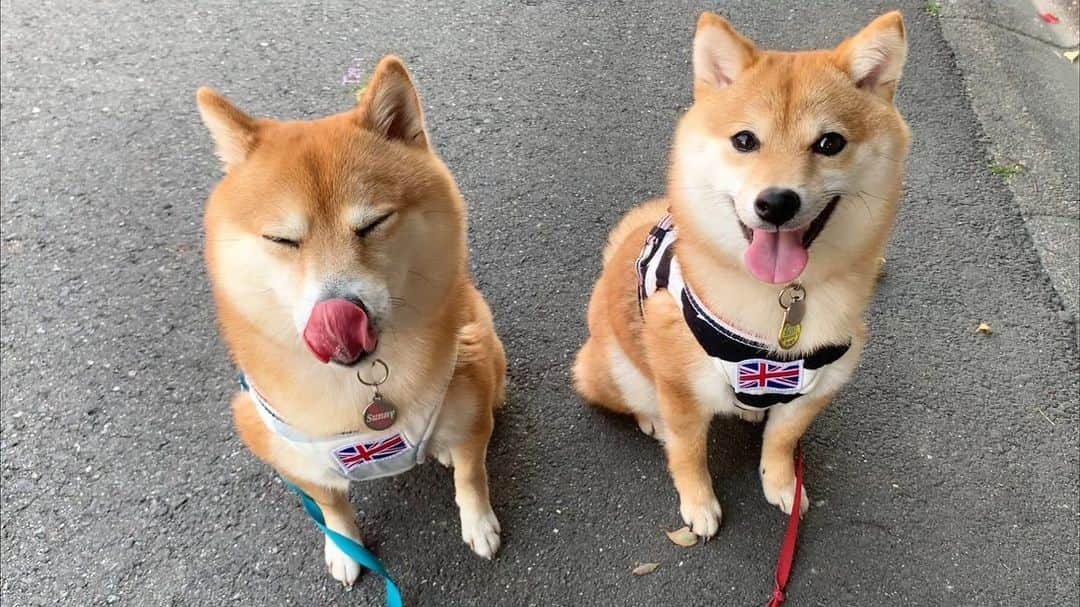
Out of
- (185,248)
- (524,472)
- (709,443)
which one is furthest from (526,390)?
(185,248)

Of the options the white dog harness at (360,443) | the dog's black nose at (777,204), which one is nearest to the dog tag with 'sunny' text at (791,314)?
Result: the dog's black nose at (777,204)

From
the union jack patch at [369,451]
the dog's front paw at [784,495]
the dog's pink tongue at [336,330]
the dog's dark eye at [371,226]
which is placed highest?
the dog's dark eye at [371,226]

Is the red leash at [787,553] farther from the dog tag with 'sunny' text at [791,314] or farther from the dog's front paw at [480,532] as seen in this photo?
the dog's front paw at [480,532]

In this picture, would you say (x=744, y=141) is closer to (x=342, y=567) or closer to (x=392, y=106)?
(x=392, y=106)

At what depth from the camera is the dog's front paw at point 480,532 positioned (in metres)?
2.16

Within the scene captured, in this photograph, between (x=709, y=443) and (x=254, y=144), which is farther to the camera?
(x=709, y=443)

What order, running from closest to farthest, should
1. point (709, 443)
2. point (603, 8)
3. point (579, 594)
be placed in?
point (579, 594) → point (709, 443) → point (603, 8)

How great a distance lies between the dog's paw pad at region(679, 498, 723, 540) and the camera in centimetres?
220

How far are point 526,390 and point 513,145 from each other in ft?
4.36

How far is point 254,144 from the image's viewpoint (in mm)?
1528

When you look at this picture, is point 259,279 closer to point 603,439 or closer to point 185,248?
point 603,439

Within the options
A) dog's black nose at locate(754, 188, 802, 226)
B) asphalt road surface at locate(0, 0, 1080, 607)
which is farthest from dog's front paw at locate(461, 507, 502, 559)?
dog's black nose at locate(754, 188, 802, 226)

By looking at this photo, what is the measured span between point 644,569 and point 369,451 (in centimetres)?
95

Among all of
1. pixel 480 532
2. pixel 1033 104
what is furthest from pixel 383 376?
pixel 1033 104
